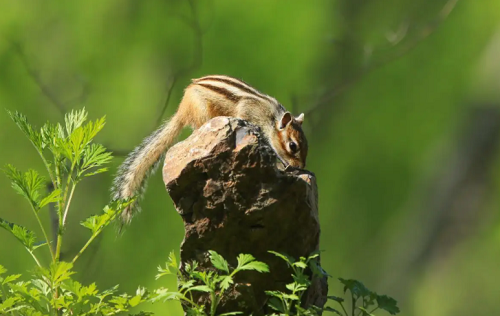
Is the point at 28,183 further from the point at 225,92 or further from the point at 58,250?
the point at 225,92

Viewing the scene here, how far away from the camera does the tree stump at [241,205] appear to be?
5.20 ft

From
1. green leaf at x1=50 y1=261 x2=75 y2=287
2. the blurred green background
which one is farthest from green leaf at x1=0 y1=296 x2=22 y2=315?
the blurred green background

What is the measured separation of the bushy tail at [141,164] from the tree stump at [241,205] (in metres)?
0.54

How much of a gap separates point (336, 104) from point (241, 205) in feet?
6.68

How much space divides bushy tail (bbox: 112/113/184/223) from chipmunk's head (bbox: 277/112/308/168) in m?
0.43

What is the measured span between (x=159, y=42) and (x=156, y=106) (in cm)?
38

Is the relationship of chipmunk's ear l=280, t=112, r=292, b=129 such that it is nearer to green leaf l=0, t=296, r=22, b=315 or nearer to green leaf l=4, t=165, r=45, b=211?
green leaf l=4, t=165, r=45, b=211

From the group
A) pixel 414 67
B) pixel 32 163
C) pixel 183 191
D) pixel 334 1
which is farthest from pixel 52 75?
pixel 183 191

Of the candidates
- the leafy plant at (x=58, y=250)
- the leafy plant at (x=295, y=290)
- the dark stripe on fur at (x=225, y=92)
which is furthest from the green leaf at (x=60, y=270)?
the dark stripe on fur at (x=225, y=92)

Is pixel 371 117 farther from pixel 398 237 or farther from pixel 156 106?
pixel 156 106

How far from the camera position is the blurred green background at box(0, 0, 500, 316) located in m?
3.32

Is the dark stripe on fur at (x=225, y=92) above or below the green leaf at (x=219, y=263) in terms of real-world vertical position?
above

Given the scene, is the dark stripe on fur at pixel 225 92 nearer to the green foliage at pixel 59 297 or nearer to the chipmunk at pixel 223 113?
the chipmunk at pixel 223 113

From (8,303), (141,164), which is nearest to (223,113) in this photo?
(141,164)
